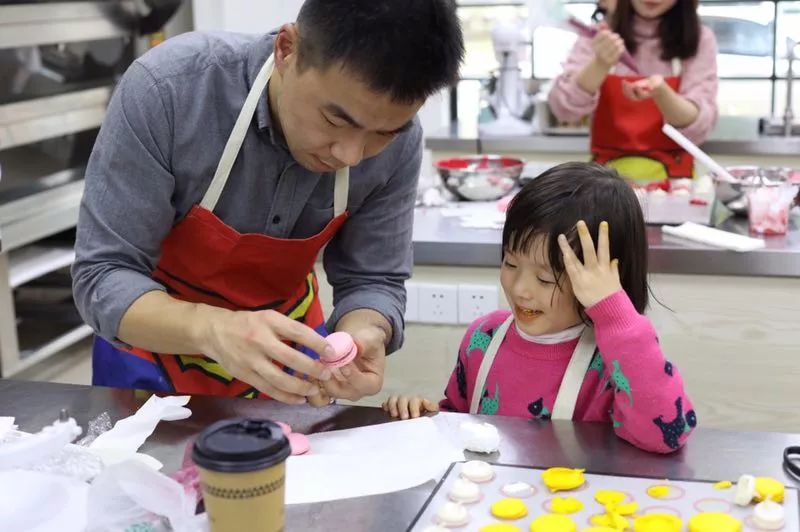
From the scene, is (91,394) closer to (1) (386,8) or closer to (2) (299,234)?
(2) (299,234)

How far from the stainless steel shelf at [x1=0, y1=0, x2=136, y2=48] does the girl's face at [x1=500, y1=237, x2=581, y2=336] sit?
1.77m

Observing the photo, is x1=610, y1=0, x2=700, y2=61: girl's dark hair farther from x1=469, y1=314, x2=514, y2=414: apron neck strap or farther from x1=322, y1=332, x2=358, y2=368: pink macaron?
x1=322, y1=332, x2=358, y2=368: pink macaron

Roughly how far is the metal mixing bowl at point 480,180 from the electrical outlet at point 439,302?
40 centimetres

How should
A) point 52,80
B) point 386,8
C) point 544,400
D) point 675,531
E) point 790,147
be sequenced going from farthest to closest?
point 790,147 < point 52,80 < point 544,400 < point 386,8 < point 675,531

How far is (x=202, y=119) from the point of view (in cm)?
131

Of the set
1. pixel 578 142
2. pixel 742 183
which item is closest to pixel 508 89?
pixel 578 142

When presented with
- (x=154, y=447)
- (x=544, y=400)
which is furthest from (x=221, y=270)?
(x=544, y=400)

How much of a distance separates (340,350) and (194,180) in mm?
328

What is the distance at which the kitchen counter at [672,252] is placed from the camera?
1.95 metres

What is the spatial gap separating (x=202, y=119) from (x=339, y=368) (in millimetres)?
375

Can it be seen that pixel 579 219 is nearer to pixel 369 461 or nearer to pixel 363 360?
pixel 363 360

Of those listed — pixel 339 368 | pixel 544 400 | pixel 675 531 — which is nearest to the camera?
pixel 675 531

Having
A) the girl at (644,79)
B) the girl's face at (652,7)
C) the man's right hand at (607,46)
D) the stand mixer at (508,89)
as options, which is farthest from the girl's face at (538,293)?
the stand mixer at (508,89)

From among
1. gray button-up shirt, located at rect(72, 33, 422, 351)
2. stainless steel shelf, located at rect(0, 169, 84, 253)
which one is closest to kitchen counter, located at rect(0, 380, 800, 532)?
gray button-up shirt, located at rect(72, 33, 422, 351)
